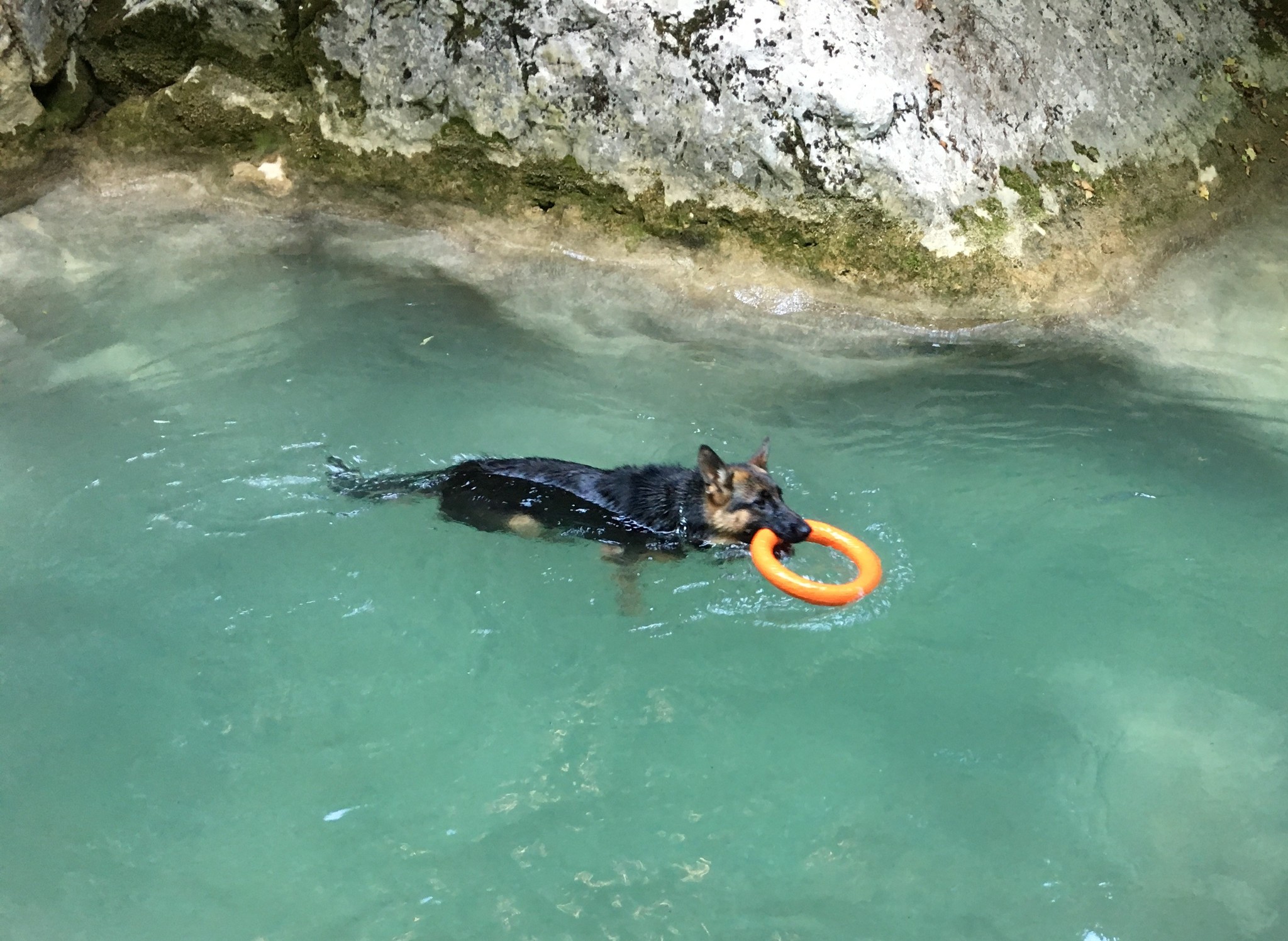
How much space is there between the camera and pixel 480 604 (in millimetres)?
6902

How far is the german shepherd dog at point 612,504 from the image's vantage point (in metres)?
7.18

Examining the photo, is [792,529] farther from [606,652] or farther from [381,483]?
[381,483]

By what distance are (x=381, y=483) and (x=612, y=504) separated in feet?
5.21

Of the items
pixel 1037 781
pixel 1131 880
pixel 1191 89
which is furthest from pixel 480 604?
pixel 1191 89

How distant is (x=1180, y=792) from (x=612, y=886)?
3.09 m

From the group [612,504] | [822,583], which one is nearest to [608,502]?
[612,504]

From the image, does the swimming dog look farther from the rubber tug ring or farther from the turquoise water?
the rubber tug ring

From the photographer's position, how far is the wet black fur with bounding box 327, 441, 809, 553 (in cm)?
724

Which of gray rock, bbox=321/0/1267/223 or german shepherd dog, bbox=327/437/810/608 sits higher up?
gray rock, bbox=321/0/1267/223

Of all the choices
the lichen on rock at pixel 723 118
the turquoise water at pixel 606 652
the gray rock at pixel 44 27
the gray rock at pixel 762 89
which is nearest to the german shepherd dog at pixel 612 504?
the turquoise water at pixel 606 652

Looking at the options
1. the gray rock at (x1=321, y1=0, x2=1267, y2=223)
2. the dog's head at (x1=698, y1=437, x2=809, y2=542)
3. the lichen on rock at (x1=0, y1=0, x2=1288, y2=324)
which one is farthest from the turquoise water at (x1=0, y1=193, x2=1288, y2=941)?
the gray rock at (x1=321, y1=0, x2=1267, y2=223)

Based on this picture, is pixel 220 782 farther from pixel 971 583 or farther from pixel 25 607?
pixel 971 583

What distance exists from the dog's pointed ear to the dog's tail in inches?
70.3

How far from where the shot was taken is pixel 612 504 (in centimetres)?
730
